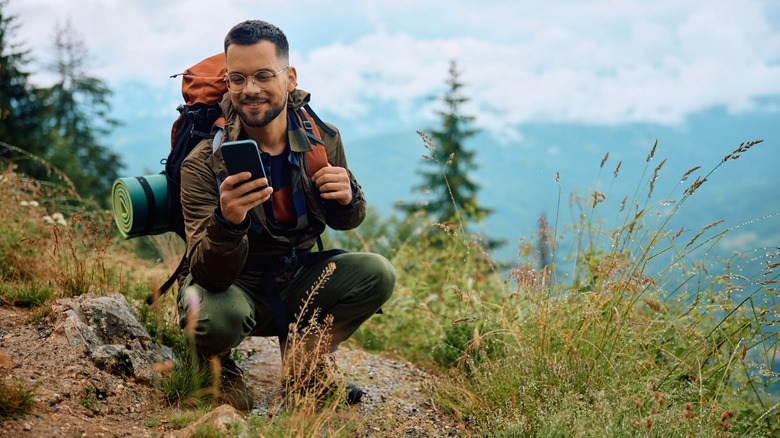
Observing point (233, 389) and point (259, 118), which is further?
point (233, 389)

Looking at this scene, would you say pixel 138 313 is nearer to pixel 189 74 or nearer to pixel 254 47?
pixel 189 74

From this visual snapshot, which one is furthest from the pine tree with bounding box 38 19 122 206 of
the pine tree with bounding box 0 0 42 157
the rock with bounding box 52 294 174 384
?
the rock with bounding box 52 294 174 384

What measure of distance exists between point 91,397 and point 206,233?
965 millimetres

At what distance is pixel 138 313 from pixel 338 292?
1.38m

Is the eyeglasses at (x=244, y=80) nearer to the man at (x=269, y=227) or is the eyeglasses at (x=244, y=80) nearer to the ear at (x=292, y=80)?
the man at (x=269, y=227)

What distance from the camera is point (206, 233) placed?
304 centimetres

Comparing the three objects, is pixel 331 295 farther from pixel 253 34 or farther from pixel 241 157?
pixel 253 34

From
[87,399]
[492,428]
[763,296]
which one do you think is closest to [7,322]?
[87,399]

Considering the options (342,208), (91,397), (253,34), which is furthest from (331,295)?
(253,34)

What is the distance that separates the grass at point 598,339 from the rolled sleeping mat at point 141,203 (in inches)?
19.9

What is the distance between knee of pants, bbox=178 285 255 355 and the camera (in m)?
Result: 3.29

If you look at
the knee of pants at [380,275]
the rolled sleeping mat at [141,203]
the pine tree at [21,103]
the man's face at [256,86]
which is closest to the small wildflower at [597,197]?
the knee of pants at [380,275]

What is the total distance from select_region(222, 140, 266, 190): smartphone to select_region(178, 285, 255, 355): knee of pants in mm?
786

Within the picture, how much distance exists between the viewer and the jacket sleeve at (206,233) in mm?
3000
